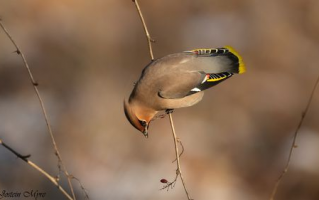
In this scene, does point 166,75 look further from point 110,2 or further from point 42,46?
point 110,2

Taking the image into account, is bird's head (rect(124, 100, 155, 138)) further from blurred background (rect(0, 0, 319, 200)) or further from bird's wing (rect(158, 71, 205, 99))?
blurred background (rect(0, 0, 319, 200))

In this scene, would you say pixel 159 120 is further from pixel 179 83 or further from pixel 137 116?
pixel 137 116

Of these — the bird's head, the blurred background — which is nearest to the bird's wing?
the bird's head

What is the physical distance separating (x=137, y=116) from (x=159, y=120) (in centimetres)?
271

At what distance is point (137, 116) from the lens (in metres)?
3.92

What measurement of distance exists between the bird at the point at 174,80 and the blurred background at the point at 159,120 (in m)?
2.22

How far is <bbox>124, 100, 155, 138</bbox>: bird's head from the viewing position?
12.5ft

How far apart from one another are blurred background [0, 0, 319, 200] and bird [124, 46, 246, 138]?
7.28 ft

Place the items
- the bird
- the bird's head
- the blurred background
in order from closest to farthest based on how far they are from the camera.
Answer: the bird's head, the bird, the blurred background

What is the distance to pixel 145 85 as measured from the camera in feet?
13.0

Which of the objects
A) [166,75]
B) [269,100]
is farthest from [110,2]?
[166,75]

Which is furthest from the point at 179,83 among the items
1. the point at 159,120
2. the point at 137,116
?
the point at 159,120

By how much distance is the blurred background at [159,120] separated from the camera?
616 cm

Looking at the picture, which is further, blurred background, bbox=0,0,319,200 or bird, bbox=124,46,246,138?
blurred background, bbox=0,0,319,200
